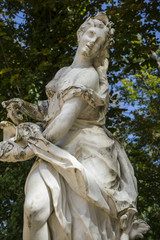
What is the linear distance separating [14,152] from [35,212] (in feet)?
1.95

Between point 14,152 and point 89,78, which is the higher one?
point 89,78

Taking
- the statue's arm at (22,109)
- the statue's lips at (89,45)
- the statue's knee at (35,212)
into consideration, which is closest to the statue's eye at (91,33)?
the statue's lips at (89,45)

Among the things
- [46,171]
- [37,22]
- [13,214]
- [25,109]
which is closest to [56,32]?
[37,22]

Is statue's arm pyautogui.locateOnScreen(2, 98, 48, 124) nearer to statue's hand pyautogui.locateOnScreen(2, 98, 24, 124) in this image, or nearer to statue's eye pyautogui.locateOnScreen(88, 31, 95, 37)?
statue's hand pyautogui.locateOnScreen(2, 98, 24, 124)

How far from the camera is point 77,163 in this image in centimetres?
293

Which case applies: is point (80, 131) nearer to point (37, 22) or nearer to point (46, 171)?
point (46, 171)

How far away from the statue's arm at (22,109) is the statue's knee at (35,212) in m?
1.02

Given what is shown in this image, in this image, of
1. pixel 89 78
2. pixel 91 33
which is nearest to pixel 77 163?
pixel 89 78

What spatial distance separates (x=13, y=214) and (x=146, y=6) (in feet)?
15.1

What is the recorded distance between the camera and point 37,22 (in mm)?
7801

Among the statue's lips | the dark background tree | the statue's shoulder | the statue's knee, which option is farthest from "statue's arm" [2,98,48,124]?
the dark background tree

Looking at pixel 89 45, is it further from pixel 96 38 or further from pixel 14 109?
pixel 14 109

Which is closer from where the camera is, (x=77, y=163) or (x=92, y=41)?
(x=77, y=163)

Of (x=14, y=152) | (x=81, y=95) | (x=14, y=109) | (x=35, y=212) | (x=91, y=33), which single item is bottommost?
(x=35, y=212)
